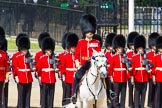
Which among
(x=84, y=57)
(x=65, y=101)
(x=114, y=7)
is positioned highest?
(x=114, y=7)

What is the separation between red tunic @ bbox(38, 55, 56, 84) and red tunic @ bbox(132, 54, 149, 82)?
151cm

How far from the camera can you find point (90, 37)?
35.3 ft

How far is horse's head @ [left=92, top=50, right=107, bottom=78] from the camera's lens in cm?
965

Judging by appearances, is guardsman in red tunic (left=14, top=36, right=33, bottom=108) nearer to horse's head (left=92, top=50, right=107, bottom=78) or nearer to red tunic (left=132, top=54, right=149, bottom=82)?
red tunic (left=132, top=54, right=149, bottom=82)

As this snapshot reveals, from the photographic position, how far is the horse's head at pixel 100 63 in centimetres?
965

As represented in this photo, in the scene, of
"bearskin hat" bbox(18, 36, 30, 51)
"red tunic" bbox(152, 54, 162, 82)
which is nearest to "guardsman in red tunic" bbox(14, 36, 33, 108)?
"bearskin hat" bbox(18, 36, 30, 51)

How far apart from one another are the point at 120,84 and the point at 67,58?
1102 mm

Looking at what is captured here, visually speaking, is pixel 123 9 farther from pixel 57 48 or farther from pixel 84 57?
pixel 84 57

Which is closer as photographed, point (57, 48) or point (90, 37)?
point (90, 37)

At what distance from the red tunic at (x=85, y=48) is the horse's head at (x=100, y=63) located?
0.60 meters

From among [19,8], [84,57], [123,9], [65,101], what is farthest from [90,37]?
[19,8]

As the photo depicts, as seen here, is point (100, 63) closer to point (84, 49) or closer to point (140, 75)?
point (84, 49)

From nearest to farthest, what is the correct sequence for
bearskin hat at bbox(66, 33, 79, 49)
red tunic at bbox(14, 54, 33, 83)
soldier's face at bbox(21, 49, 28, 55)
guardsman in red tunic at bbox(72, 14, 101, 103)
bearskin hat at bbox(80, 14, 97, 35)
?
guardsman in red tunic at bbox(72, 14, 101, 103), bearskin hat at bbox(80, 14, 97, 35), red tunic at bbox(14, 54, 33, 83), soldier's face at bbox(21, 49, 28, 55), bearskin hat at bbox(66, 33, 79, 49)

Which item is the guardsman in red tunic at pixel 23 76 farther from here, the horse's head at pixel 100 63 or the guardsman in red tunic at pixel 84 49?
the horse's head at pixel 100 63
